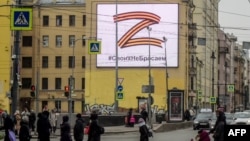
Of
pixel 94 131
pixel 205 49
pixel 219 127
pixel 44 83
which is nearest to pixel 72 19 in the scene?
pixel 44 83

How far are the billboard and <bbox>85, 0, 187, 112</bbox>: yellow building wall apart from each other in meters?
0.88

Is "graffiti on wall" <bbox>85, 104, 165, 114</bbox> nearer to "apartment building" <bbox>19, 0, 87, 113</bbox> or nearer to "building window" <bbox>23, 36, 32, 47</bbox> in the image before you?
"apartment building" <bbox>19, 0, 87, 113</bbox>

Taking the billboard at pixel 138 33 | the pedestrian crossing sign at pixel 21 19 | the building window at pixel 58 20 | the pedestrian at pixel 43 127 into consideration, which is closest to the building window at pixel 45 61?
the building window at pixel 58 20

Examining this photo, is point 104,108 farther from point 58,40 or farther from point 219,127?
point 219,127

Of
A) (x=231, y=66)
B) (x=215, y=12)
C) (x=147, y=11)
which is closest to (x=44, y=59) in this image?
(x=147, y=11)

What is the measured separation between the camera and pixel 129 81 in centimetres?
8500

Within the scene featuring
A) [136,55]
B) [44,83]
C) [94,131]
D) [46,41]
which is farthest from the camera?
[46,41]

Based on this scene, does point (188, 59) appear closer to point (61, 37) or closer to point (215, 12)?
point (61, 37)

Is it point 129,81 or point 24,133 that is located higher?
point 129,81

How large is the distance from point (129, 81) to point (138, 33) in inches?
246

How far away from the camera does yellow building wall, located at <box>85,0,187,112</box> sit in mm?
83938

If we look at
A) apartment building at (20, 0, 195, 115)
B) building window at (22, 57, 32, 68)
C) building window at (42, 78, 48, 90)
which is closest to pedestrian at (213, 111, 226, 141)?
apartment building at (20, 0, 195, 115)

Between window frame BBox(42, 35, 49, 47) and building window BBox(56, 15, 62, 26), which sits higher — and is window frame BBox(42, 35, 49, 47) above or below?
below

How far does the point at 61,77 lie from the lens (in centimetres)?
10350
